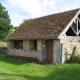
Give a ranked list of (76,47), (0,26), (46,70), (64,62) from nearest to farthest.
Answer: (46,70) < (64,62) < (76,47) < (0,26)

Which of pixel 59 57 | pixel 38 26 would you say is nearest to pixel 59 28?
pixel 59 57

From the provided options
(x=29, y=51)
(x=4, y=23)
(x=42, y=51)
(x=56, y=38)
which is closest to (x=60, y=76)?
(x=56, y=38)

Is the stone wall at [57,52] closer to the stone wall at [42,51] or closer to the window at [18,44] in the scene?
the stone wall at [42,51]

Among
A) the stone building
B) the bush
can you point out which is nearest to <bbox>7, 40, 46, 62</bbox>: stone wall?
the stone building

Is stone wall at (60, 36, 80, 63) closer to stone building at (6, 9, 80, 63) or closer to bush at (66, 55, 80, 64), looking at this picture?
stone building at (6, 9, 80, 63)

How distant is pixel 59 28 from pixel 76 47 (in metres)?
2.67

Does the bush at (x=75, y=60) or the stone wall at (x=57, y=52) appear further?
the stone wall at (x=57, y=52)

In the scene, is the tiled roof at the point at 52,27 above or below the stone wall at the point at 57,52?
above

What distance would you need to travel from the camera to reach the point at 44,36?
1794cm

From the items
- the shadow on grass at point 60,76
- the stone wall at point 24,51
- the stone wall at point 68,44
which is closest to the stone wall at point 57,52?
the stone wall at point 68,44

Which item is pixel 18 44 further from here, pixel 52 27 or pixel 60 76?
pixel 60 76

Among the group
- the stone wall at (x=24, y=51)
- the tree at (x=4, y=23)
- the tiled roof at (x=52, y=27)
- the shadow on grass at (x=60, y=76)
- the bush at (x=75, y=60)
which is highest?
the tree at (x=4, y=23)

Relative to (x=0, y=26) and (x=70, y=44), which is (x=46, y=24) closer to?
(x=70, y=44)

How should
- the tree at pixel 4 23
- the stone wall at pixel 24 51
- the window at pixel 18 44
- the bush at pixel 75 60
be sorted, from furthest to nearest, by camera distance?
the tree at pixel 4 23 < the window at pixel 18 44 < the stone wall at pixel 24 51 < the bush at pixel 75 60
